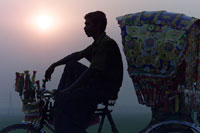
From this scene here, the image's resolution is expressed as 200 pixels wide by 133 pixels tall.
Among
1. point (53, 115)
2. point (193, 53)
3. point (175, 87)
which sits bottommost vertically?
point (53, 115)

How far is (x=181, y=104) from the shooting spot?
218 inches

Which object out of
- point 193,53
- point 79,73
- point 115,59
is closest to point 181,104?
point 193,53

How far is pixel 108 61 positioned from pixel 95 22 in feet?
2.30

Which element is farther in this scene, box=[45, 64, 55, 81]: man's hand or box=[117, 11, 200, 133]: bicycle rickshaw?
box=[45, 64, 55, 81]: man's hand

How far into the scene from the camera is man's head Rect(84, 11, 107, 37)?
5.55 m

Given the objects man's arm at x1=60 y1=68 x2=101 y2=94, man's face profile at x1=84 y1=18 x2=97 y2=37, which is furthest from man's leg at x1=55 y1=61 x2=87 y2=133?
man's face profile at x1=84 y1=18 x2=97 y2=37

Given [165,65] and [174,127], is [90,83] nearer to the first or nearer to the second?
[165,65]

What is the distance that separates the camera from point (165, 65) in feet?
17.5

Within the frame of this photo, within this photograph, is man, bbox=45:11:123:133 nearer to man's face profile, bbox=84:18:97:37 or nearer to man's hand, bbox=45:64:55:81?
man's face profile, bbox=84:18:97:37

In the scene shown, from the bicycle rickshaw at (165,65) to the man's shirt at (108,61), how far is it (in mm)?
193

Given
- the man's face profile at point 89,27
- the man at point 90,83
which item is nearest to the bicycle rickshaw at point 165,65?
the man at point 90,83

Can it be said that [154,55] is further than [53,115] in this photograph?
No

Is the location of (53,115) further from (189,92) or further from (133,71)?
(189,92)

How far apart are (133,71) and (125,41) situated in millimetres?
511
